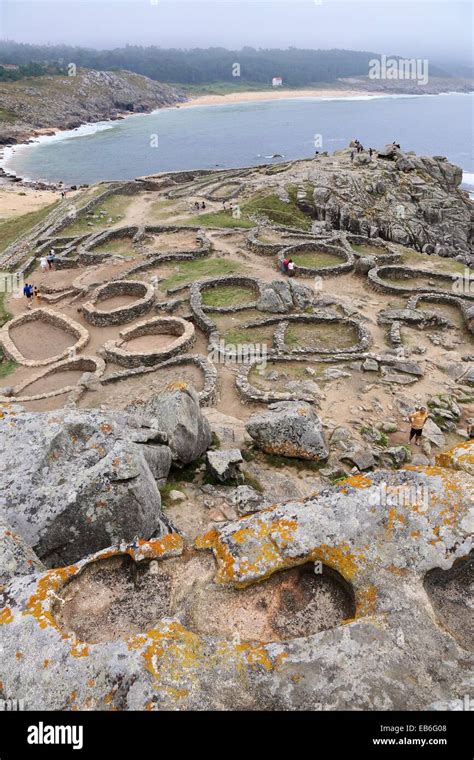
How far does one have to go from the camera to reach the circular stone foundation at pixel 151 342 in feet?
61.8

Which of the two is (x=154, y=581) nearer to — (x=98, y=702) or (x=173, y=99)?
(x=98, y=702)

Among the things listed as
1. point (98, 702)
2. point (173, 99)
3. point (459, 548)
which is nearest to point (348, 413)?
point (459, 548)

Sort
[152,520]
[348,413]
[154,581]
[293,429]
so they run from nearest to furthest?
[154,581] < [152,520] < [293,429] < [348,413]

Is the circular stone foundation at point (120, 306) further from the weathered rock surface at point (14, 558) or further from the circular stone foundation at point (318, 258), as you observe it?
the weathered rock surface at point (14, 558)

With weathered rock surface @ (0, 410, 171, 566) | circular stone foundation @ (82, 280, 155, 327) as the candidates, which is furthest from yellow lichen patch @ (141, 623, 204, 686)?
circular stone foundation @ (82, 280, 155, 327)

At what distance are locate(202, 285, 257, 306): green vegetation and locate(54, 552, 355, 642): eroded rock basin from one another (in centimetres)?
1896

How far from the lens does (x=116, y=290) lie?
83.2 ft

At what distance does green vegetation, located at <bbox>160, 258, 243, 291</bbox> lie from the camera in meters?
26.0

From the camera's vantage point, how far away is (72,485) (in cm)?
700

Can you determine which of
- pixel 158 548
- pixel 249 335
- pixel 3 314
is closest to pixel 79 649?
pixel 158 548

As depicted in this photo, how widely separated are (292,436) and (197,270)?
1734cm

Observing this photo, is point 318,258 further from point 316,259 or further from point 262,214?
point 262,214

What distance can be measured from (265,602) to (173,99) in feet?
684

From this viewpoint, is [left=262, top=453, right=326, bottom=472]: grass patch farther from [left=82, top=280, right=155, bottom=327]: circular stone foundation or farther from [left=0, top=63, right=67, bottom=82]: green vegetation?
[left=0, top=63, right=67, bottom=82]: green vegetation
